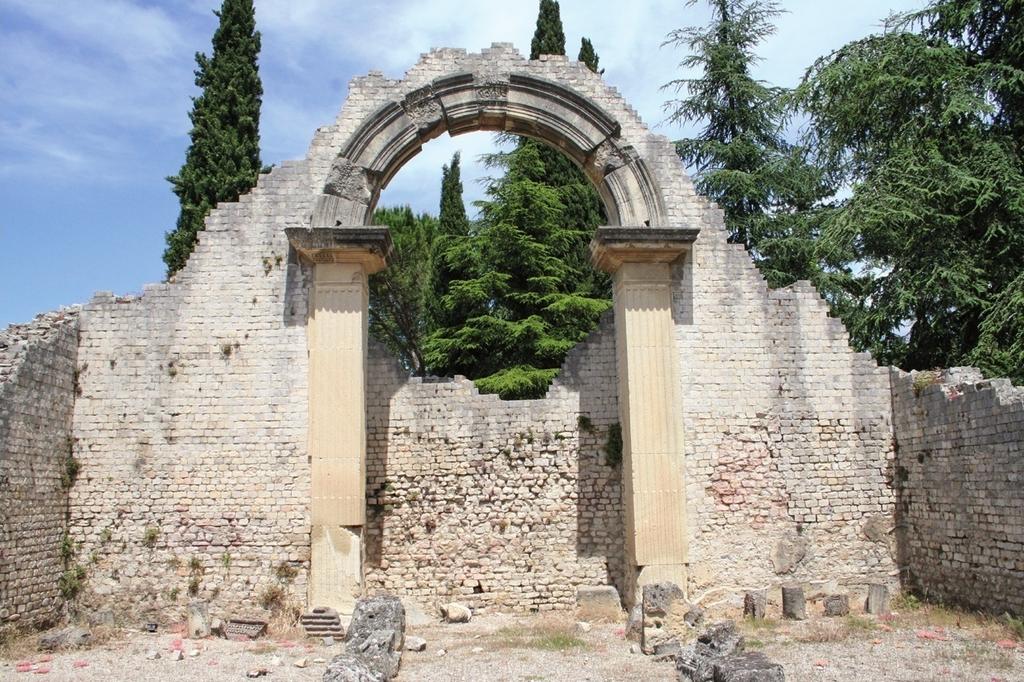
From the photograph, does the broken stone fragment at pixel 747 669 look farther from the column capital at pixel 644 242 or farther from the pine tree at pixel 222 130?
the pine tree at pixel 222 130

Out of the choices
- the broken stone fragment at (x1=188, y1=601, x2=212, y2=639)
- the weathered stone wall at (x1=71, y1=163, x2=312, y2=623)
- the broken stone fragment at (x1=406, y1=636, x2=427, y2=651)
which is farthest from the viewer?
the weathered stone wall at (x1=71, y1=163, x2=312, y2=623)

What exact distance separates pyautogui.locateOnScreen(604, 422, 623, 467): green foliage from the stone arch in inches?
118

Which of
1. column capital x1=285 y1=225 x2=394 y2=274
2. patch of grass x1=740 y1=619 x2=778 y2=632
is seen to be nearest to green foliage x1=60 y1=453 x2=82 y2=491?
column capital x1=285 y1=225 x2=394 y2=274

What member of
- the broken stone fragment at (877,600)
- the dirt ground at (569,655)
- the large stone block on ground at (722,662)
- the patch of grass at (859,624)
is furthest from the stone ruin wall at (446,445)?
the large stone block on ground at (722,662)

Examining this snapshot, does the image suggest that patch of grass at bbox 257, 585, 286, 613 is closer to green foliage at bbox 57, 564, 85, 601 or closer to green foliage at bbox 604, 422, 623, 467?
green foliage at bbox 57, 564, 85, 601

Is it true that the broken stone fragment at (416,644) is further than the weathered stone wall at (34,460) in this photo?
No

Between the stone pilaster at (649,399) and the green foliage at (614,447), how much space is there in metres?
0.45

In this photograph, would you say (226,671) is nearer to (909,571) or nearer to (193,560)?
(193,560)

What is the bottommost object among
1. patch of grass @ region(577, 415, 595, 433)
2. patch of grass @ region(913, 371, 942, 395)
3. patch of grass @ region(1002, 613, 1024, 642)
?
patch of grass @ region(1002, 613, 1024, 642)

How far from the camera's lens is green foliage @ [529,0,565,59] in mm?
24859

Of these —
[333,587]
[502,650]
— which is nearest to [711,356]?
[502,650]

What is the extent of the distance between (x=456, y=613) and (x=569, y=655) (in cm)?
281

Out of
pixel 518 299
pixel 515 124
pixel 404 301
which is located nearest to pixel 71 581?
pixel 515 124

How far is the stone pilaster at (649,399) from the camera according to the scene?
11.4m
